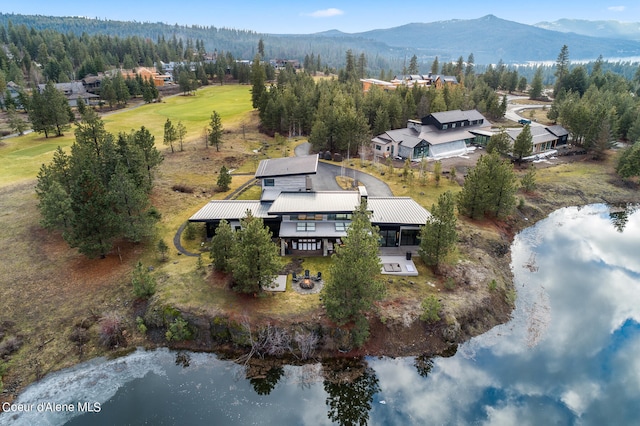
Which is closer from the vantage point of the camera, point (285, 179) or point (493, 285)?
point (493, 285)

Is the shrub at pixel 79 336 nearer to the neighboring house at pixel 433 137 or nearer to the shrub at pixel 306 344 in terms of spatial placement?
the shrub at pixel 306 344

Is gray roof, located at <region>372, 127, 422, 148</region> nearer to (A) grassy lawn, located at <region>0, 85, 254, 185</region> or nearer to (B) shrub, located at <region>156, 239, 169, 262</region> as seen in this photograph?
(A) grassy lawn, located at <region>0, 85, 254, 185</region>

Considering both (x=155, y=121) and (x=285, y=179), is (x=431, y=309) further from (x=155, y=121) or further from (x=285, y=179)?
(x=155, y=121)

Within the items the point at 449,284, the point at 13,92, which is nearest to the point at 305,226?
the point at 449,284

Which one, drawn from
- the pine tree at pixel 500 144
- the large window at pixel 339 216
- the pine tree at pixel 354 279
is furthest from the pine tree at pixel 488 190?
the pine tree at pixel 354 279

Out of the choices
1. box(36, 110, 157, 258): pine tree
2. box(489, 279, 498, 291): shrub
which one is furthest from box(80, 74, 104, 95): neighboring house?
box(489, 279, 498, 291): shrub

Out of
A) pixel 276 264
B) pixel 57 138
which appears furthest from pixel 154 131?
pixel 276 264

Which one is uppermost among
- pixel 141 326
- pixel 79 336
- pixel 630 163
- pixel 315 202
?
pixel 315 202
